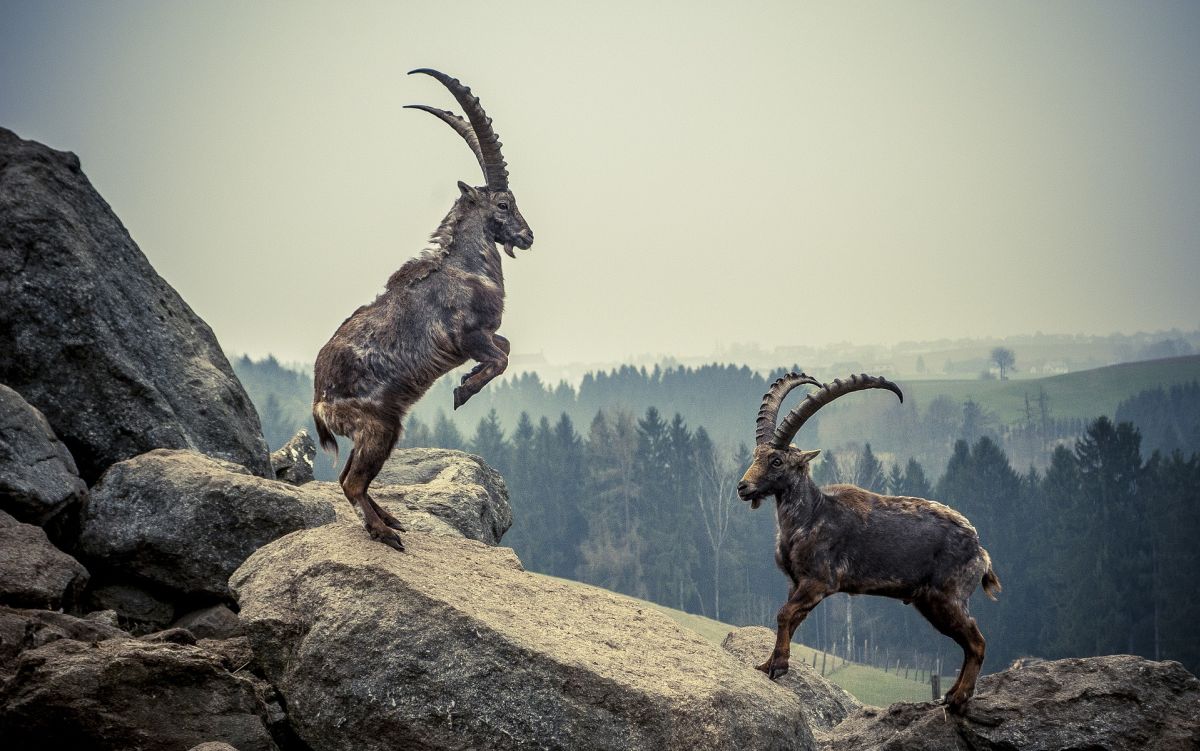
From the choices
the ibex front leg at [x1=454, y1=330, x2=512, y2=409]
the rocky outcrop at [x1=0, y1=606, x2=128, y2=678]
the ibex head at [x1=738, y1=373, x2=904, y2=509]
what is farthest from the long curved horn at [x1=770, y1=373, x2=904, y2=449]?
the rocky outcrop at [x1=0, y1=606, x2=128, y2=678]

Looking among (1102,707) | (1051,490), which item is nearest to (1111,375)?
(1051,490)

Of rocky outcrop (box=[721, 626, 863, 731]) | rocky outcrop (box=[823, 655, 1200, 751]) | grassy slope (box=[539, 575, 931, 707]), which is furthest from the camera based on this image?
grassy slope (box=[539, 575, 931, 707])

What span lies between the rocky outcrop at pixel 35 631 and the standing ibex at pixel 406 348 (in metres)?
2.42

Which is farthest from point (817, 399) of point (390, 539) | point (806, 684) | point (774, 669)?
point (806, 684)

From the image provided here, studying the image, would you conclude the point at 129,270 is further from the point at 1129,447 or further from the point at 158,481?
the point at 1129,447

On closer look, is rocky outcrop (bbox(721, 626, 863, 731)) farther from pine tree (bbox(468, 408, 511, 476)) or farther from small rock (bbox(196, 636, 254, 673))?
pine tree (bbox(468, 408, 511, 476))

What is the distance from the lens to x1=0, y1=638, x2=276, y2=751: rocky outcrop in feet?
22.6

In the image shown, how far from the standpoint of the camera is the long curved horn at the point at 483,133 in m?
10.1

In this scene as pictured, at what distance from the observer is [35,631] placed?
7715 millimetres

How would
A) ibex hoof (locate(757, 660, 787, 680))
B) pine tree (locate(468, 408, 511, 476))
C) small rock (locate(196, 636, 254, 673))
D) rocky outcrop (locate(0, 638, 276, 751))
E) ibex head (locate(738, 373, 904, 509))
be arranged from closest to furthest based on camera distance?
rocky outcrop (locate(0, 638, 276, 751)), small rock (locate(196, 636, 254, 673)), ibex hoof (locate(757, 660, 787, 680)), ibex head (locate(738, 373, 904, 509)), pine tree (locate(468, 408, 511, 476))

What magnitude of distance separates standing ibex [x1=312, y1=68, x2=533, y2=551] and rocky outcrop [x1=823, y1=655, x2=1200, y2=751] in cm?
561

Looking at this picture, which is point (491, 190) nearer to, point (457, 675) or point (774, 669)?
point (457, 675)

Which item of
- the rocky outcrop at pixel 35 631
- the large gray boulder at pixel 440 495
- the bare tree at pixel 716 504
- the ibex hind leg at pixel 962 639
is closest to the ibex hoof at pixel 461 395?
the large gray boulder at pixel 440 495

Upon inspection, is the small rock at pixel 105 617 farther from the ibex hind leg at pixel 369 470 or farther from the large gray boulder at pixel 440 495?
the ibex hind leg at pixel 369 470
